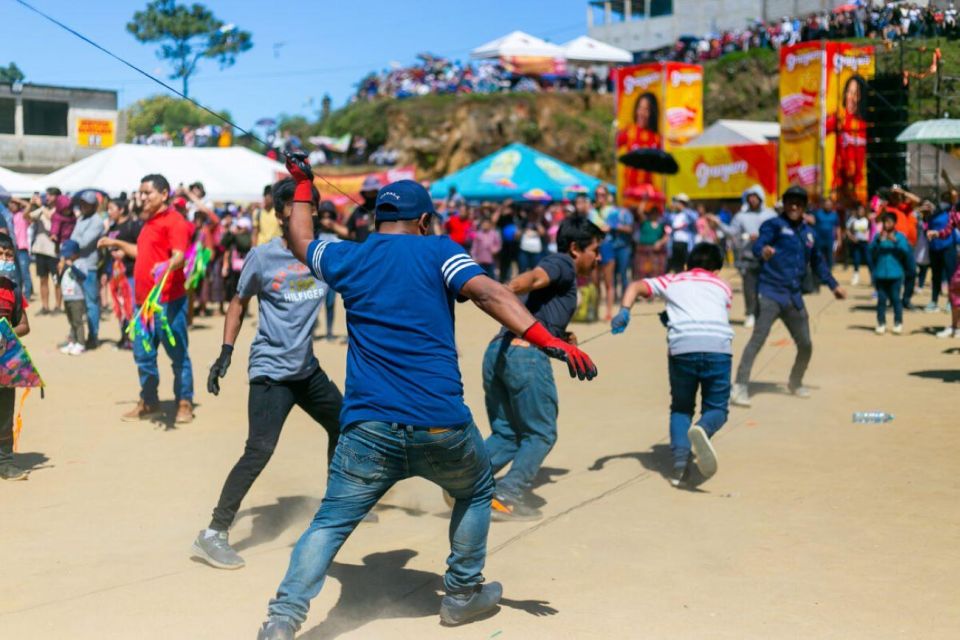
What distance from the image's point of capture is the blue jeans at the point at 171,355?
8.82 m

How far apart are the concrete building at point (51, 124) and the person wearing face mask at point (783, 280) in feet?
17.7

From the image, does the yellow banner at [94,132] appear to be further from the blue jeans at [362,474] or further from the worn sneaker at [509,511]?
the blue jeans at [362,474]

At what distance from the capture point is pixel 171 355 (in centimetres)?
895

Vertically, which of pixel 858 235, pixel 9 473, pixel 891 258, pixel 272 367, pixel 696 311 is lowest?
pixel 9 473

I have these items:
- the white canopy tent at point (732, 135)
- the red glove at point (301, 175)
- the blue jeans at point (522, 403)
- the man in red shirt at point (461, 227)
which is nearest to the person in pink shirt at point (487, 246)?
the man in red shirt at point (461, 227)

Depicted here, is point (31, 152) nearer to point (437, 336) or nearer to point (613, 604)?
point (437, 336)

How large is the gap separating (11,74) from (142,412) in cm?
392

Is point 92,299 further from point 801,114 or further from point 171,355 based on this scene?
point 801,114

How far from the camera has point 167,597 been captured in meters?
4.77

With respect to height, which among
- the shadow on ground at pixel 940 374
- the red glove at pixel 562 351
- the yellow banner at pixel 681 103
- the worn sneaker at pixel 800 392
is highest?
the yellow banner at pixel 681 103

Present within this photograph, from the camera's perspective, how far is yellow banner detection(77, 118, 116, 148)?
7.27 metres

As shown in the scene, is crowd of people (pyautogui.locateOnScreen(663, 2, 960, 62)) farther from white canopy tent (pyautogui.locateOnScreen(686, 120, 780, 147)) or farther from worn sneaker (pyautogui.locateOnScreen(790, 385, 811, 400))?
worn sneaker (pyautogui.locateOnScreen(790, 385, 811, 400))

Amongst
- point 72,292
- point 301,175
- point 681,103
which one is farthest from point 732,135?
point 301,175

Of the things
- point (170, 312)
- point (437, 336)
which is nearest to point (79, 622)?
point (437, 336)
